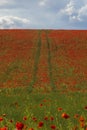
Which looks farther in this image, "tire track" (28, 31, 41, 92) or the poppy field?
"tire track" (28, 31, 41, 92)

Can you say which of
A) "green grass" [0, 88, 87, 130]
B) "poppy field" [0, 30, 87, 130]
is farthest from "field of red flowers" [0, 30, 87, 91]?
"green grass" [0, 88, 87, 130]

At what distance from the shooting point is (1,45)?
53312 mm

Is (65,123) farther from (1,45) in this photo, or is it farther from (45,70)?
(1,45)

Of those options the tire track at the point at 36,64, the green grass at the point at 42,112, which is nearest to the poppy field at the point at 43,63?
the tire track at the point at 36,64

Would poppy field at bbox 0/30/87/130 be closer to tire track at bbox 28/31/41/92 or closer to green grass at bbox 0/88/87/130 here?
tire track at bbox 28/31/41/92

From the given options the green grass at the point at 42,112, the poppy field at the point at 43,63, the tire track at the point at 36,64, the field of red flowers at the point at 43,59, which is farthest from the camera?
the field of red flowers at the point at 43,59

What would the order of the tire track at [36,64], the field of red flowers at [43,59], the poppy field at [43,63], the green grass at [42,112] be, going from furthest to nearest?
the field of red flowers at [43,59] → the tire track at [36,64] → the poppy field at [43,63] → the green grass at [42,112]

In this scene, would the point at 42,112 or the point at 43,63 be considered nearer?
the point at 42,112

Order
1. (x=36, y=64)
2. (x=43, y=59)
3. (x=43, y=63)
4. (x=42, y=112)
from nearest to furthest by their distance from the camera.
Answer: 1. (x=42, y=112)
2. (x=36, y=64)
3. (x=43, y=63)
4. (x=43, y=59)

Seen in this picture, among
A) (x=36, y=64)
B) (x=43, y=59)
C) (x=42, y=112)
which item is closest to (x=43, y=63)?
(x=36, y=64)

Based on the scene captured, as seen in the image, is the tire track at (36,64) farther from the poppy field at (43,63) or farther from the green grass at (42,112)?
the green grass at (42,112)

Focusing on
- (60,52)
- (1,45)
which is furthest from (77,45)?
(1,45)

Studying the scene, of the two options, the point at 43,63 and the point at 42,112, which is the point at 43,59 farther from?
the point at 42,112

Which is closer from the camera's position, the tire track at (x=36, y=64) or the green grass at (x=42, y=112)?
the green grass at (x=42, y=112)
